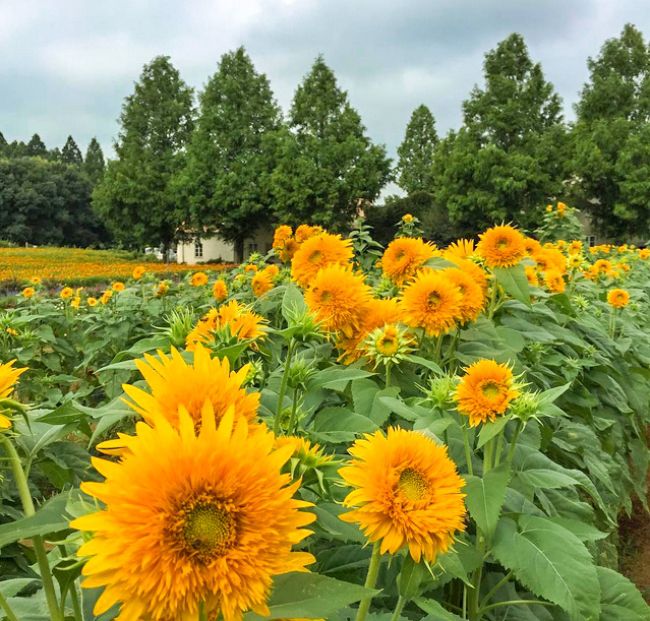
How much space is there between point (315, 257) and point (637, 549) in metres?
2.87

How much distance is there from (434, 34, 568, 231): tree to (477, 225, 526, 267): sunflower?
26314 millimetres

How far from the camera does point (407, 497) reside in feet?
2.51

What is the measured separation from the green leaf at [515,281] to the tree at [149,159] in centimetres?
2954

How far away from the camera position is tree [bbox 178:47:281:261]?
28.0 metres

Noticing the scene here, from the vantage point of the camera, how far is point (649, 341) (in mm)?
4027

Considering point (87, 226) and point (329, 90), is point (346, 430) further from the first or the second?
point (87, 226)

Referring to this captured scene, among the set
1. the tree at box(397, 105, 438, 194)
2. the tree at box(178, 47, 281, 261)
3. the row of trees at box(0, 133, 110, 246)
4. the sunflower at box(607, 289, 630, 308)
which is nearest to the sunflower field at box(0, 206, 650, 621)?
the sunflower at box(607, 289, 630, 308)

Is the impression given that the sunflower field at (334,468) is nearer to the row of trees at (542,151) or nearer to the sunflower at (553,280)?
the sunflower at (553,280)

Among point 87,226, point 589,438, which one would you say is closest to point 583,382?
point 589,438

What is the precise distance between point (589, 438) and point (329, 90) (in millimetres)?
28222

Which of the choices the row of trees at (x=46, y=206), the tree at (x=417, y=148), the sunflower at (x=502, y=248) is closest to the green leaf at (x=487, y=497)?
the sunflower at (x=502, y=248)

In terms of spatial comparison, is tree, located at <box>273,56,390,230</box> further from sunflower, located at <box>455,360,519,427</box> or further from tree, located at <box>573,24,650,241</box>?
sunflower, located at <box>455,360,519,427</box>

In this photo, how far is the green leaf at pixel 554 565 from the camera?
1161 millimetres

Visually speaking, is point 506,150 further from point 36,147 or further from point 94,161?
point 36,147
